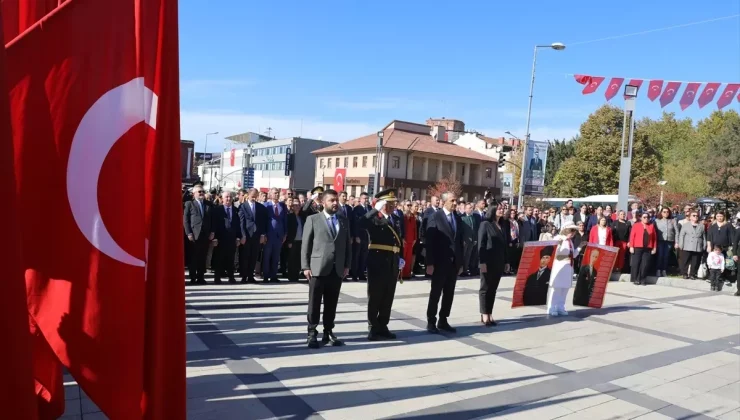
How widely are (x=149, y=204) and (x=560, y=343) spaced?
7.13 meters

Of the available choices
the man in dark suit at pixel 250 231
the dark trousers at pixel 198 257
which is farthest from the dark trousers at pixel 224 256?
the dark trousers at pixel 198 257

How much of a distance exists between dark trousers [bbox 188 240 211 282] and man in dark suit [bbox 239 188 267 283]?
31.4 inches

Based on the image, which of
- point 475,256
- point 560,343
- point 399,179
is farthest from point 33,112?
point 399,179

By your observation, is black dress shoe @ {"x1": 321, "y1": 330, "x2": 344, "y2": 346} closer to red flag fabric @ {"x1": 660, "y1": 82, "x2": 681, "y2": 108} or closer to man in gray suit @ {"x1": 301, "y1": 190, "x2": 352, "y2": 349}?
man in gray suit @ {"x1": 301, "y1": 190, "x2": 352, "y2": 349}

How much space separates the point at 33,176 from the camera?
73.0 inches

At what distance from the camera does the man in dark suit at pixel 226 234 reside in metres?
11.1

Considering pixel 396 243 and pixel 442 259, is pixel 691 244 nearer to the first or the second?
pixel 442 259

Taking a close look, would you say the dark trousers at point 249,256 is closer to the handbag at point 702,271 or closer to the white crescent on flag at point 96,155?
the white crescent on flag at point 96,155

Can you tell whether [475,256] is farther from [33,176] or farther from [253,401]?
[33,176]

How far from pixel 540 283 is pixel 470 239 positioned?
4040 millimetres

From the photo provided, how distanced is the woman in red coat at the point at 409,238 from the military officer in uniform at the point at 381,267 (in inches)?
256

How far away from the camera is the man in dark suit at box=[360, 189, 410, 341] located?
7.30 metres

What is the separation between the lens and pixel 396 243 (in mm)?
7441

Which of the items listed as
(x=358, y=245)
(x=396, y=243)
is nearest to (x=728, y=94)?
(x=358, y=245)
